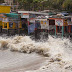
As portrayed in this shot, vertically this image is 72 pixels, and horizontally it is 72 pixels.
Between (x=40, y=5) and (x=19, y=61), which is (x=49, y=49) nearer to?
(x=19, y=61)

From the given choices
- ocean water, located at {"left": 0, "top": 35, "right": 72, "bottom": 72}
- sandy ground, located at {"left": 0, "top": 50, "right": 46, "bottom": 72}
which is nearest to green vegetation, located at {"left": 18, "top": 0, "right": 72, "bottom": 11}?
ocean water, located at {"left": 0, "top": 35, "right": 72, "bottom": 72}

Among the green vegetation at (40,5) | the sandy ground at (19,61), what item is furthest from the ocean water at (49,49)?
the green vegetation at (40,5)

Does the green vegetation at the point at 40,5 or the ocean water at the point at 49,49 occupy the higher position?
the green vegetation at the point at 40,5

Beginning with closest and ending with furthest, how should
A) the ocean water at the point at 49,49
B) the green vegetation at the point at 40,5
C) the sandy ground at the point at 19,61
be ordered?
1. the ocean water at the point at 49,49
2. the sandy ground at the point at 19,61
3. the green vegetation at the point at 40,5

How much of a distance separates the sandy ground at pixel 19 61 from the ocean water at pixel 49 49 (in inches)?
18.6

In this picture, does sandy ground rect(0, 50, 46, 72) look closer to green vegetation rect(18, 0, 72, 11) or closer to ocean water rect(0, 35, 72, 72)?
ocean water rect(0, 35, 72, 72)

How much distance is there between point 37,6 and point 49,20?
7.28 meters

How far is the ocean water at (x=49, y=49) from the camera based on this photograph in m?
10.8

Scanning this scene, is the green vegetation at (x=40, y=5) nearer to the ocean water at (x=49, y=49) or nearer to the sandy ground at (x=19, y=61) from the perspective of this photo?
the ocean water at (x=49, y=49)

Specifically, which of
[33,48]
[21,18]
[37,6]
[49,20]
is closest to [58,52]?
[33,48]

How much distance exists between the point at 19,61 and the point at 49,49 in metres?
2.59

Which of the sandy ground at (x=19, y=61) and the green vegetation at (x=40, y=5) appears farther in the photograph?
the green vegetation at (x=40, y=5)

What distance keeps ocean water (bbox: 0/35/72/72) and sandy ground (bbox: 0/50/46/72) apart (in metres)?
0.47

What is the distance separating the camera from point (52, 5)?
69.4 ft
